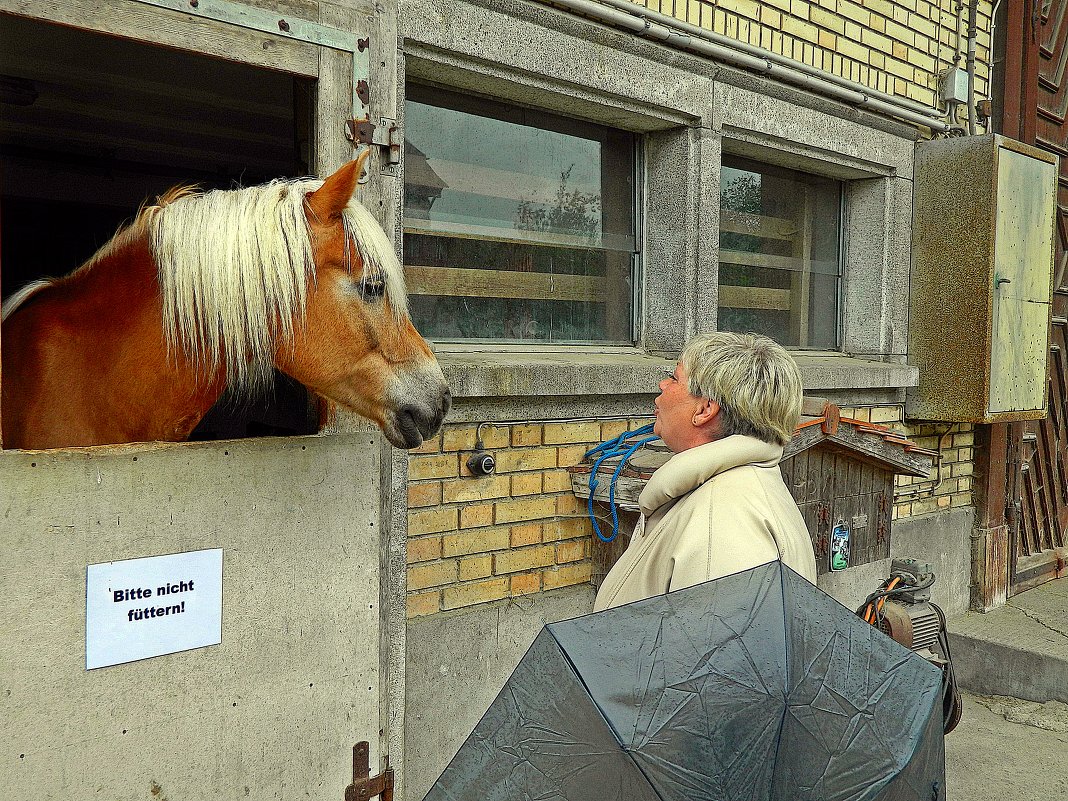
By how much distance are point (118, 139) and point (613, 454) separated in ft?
11.1

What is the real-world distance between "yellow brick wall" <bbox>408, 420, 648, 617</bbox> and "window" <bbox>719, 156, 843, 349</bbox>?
1.41m

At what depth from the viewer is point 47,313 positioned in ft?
7.48

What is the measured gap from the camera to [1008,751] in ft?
14.3

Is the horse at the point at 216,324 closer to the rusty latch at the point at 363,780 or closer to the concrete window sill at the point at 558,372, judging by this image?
the concrete window sill at the point at 558,372

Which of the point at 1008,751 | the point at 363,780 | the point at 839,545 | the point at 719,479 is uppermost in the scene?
the point at 719,479

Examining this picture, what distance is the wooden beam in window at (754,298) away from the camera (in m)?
4.66

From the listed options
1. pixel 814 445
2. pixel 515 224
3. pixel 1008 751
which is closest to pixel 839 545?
pixel 814 445

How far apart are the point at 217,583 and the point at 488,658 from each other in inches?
55.5

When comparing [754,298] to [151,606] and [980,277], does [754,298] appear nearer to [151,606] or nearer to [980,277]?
[980,277]

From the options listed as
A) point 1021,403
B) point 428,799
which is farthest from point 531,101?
point 1021,403

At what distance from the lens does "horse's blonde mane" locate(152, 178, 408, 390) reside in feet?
6.61

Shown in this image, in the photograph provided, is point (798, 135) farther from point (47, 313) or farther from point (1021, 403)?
point (47, 313)

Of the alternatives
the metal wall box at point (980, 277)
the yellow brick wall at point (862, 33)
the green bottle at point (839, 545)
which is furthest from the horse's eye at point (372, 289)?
the metal wall box at point (980, 277)

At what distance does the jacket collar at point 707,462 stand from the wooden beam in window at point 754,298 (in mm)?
2674
